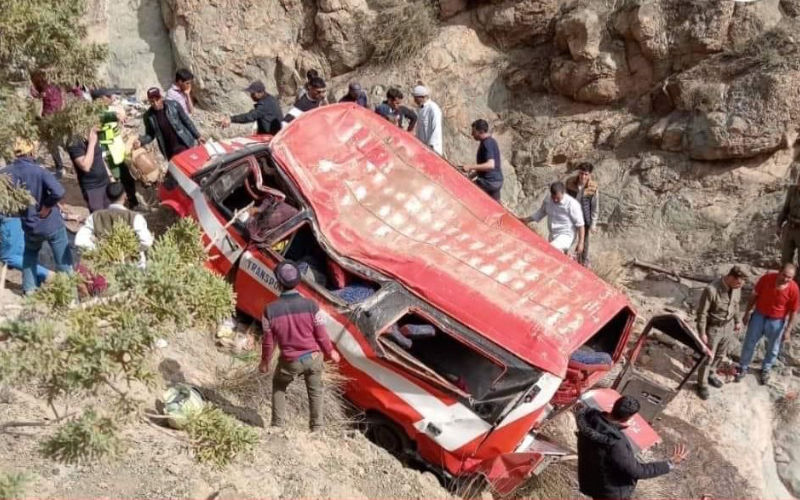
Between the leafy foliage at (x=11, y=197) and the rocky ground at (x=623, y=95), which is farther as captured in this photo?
the rocky ground at (x=623, y=95)

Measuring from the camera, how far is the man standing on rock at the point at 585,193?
834 centimetres

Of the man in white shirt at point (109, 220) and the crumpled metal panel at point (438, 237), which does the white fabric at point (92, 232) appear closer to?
the man in white shirt at point (109, 220)

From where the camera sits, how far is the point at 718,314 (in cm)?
748

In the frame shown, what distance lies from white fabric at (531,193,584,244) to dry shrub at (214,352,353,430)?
10.8 feet

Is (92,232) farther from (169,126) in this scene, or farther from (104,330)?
(169,126)

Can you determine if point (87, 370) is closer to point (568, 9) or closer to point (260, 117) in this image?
point (260, 117)

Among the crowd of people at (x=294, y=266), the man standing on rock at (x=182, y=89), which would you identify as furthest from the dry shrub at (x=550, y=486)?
the man standing on rock at (x=182, y=89)

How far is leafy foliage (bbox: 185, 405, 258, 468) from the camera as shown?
12.7 ft

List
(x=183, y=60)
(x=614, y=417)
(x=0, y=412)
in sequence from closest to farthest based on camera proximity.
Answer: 1. (x=614, y=417)
2. (x=0, y=412)
3. (x=183, y=60)

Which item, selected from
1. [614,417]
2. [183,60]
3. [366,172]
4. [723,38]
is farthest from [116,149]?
[723,38]

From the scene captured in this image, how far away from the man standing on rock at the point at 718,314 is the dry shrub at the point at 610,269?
45.7 inches

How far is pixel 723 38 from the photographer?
33.8 ft

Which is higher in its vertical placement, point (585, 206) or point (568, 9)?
point (568, 9)

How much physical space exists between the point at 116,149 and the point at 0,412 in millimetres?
3952
